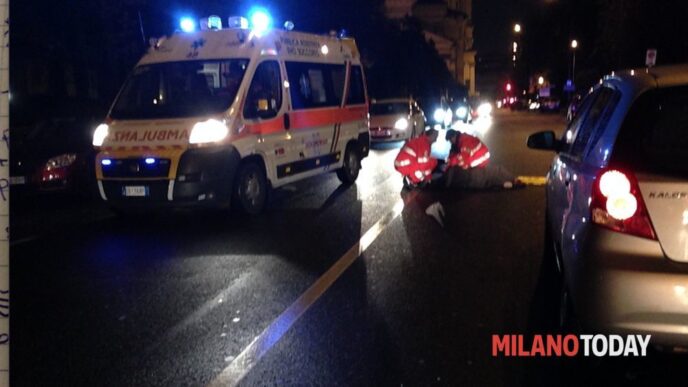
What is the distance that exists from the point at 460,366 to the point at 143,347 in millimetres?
2159

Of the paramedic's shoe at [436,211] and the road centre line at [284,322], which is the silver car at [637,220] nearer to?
the road centre line at [284,322]

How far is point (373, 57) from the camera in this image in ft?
119

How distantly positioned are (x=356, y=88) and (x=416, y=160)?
2.09 meters

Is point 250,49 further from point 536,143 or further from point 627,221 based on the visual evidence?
point 627,221

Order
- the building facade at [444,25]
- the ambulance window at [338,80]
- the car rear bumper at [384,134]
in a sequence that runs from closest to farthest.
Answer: the ambulance window at [338,80]
the car rear bumper at [384,134]
the building facade at [444,25]

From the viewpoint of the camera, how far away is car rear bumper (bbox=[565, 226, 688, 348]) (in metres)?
3.52

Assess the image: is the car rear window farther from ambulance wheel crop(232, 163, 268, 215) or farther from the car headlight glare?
the car headlight glare

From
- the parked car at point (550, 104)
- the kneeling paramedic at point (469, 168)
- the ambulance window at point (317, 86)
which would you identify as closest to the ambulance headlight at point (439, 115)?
the kneeling paramedic at point (469, 168)

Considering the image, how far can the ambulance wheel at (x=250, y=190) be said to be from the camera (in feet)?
30.9

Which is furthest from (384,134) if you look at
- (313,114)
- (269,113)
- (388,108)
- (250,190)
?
(250,190)

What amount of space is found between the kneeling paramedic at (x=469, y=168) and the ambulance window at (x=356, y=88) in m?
1.92

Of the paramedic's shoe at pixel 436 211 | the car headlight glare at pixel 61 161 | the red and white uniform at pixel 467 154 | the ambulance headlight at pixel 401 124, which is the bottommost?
the paramedic's shoe at pixel 436 211

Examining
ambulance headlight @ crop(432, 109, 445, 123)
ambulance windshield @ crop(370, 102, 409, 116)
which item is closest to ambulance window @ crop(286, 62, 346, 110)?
ambulance windshield @ crop(370, 102, 409, 116)

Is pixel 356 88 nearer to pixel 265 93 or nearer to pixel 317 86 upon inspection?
pixel 317 86
